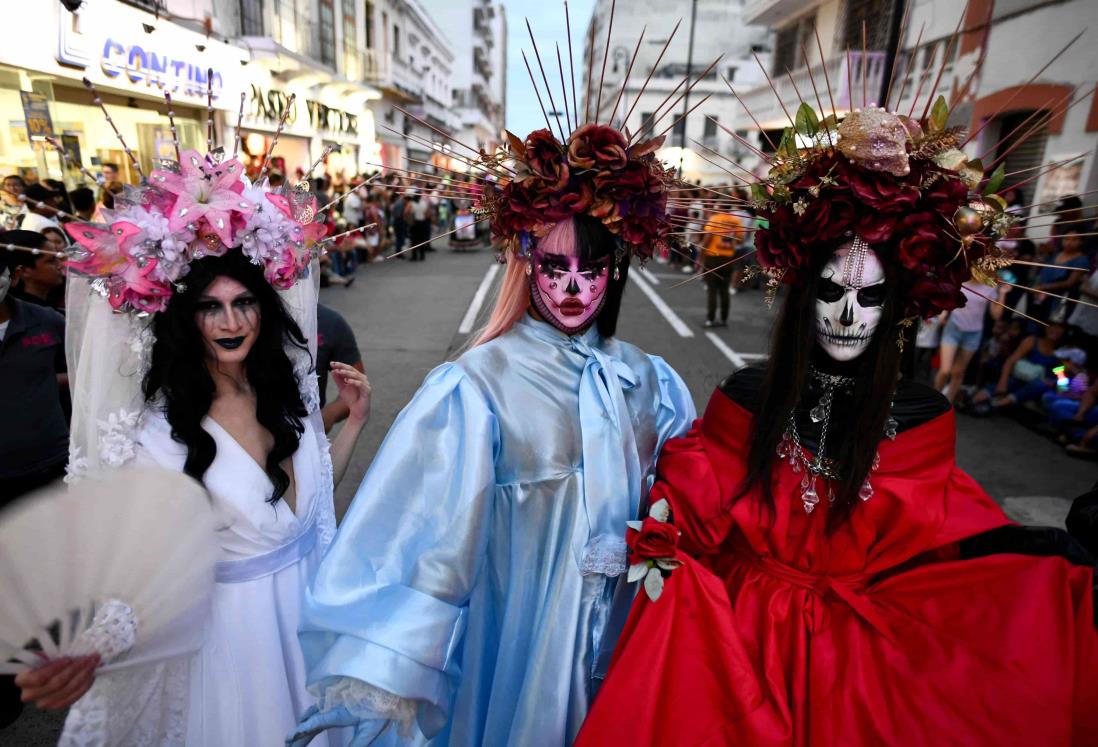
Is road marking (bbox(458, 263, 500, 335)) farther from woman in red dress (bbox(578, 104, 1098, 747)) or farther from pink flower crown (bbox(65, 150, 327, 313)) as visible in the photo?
woman in red dress (bbox(578, 104, 1098, 747))

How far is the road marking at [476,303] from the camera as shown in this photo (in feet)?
31.3

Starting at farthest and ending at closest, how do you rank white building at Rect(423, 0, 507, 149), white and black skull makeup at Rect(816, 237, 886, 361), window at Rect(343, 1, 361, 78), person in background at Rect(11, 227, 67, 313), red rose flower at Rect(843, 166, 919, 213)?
1. white building at Rect(423, 0, 507, 149)
2. window at Rect(343, 1, 361, 78)
3. person in background at Rect(11, 227, 67, 313)
4. white and black skull makeup at Rect(816, 237, 886, 361)
5. red rose flower at Rect(843, 166, 919, 213)

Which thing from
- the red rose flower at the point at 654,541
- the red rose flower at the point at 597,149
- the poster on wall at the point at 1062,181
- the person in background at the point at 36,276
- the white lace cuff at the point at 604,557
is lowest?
the white lace cuff at the point at 604,557

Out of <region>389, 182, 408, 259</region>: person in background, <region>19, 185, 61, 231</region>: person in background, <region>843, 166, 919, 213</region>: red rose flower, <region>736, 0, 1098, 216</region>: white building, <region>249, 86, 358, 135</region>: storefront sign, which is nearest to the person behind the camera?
<region>843, 166, 919, 213</region>: red rose flower

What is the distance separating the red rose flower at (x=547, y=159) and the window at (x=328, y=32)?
73.3 feet

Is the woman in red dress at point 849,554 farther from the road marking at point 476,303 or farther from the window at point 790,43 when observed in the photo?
the window at point 790,43

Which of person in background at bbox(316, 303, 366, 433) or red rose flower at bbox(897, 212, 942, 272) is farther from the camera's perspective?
person in background at bbox(316, 303, 366, 433)

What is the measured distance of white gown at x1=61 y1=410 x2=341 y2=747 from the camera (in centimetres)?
180

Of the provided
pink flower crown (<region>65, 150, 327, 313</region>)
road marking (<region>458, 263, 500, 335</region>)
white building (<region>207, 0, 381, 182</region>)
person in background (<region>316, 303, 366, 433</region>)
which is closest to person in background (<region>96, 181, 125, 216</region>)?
Result: pink flower crown (<region>65, 150, 327, 313</region>)

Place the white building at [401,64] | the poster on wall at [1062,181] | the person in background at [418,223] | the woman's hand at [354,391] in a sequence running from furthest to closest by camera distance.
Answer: the white building at [401,64] → the person in background at [418,223] → the poster on wall at [1062,181] → the woman's hand at [354,391]

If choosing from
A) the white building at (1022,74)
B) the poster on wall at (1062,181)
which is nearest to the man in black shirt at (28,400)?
the white building at (1022,74)

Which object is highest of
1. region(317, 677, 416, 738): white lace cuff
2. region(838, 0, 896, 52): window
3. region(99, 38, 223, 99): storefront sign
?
region(838, 0, 896, 52): window

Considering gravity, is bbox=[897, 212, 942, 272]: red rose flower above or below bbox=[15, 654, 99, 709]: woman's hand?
above

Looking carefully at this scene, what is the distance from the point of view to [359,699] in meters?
1.60
